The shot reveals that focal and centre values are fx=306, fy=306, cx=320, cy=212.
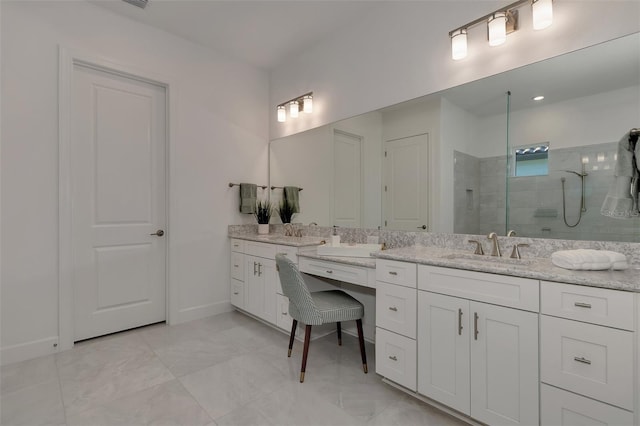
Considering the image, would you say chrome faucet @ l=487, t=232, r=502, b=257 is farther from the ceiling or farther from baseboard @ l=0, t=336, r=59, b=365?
baseboard @ l=0, t=336, r=59, b=365

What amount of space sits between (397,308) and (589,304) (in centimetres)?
84

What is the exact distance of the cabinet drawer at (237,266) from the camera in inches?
122

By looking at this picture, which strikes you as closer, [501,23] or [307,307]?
[501,23]

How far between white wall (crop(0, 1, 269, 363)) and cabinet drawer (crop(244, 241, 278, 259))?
43 cm

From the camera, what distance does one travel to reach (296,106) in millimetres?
3129

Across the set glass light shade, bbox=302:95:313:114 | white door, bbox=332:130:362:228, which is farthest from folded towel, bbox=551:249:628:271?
glass light shade, bbox=302:95:313:114

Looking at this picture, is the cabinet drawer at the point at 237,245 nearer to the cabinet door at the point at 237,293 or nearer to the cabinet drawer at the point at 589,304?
the cabinet door at the point at 237,293

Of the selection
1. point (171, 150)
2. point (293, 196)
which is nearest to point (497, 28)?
point (293, 196)

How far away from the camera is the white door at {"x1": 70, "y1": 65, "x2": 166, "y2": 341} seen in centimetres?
249

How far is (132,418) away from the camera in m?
1.59

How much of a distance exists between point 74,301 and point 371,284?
2.36m

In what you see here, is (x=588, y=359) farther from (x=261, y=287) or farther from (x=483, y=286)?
(x=261, y=287)

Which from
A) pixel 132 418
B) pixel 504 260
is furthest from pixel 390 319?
pixel 132 418

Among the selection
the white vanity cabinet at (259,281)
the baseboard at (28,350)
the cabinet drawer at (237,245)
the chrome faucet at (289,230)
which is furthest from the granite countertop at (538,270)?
the baseboard at (28,350)
